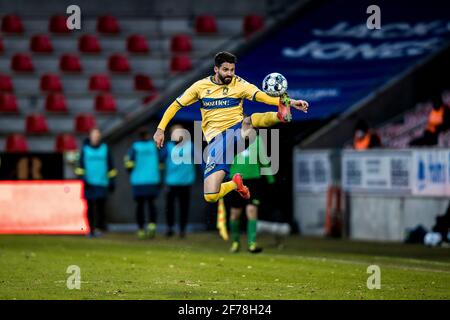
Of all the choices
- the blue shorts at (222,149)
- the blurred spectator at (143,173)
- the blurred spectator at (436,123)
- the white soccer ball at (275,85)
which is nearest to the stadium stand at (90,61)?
the blurred spectator at (143,173)

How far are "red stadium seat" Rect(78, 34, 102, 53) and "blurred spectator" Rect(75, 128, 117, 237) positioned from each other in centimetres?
597

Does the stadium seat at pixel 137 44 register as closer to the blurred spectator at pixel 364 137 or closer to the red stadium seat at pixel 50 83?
the red stadium seat at pixel 50 83

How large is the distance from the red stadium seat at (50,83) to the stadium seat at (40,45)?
90 cm

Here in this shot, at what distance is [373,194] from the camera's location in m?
20.1

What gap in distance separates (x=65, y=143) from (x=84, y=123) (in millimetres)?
820

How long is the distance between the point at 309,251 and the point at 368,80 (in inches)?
247

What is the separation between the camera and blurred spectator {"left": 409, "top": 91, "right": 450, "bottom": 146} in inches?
789

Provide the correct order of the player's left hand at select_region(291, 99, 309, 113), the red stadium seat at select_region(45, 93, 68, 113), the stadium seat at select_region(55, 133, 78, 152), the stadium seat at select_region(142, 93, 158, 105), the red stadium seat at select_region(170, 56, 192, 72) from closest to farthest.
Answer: the player's left hand at select_region(291, 99, 309, 113)
the stadium seat at select_region(55, 133, 78, 152)
the stadium seat at select_region(142, 93, 158, 105)
the red stadium seat at select_region(45, 93, 68, 113)
the red stadium seat at select_region(170, 56, 192, 72)

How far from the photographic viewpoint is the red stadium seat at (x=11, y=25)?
87.2 feet

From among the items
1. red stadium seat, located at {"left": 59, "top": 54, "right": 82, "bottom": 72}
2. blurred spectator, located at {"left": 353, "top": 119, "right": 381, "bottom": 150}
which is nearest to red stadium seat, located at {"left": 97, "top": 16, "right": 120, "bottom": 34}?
red stadium seat, located at {"left": 59, "top": 54, "right": 82, "bottom": 72}

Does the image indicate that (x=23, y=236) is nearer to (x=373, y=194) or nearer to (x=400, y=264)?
(x=373, y=194)

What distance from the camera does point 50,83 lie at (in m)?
25.7

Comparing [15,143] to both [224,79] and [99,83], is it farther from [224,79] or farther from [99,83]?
[224,79]

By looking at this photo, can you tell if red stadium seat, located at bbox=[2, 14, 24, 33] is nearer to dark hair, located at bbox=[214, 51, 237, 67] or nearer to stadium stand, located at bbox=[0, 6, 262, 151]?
stadium stand, located at bbox=[0, 6, 262, 151]
